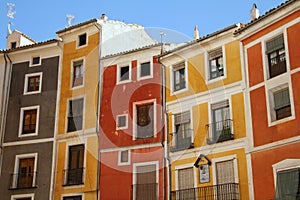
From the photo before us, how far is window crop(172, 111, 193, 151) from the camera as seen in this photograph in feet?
87.2

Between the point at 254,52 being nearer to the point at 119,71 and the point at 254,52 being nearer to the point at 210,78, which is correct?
the point at 210,78

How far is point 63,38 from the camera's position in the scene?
33656mm

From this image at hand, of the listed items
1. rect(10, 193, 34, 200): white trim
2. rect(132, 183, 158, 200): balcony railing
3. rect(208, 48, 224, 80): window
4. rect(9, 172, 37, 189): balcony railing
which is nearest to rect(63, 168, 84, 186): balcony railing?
rect(9, 172, 37, 189): balcony railing

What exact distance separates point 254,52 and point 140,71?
26.8ft

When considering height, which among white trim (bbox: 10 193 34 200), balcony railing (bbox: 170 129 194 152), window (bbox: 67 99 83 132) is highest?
window (bbox: 67 99 83 132)

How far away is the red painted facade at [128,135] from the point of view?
2773 centimetres

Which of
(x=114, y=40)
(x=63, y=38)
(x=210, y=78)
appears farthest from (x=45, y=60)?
(x=210, y=78)

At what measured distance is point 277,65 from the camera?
23.1 metres

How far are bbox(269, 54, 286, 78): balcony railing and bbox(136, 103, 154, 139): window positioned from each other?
26.8 ft

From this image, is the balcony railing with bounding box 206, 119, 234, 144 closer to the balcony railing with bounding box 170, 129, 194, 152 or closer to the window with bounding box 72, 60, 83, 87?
the balcony railing with bounding box 170, 129, 194, 152

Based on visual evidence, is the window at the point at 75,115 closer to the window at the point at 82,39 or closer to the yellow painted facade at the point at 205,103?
the window at the point at 82,39

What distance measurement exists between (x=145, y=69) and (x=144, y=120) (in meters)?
3.27

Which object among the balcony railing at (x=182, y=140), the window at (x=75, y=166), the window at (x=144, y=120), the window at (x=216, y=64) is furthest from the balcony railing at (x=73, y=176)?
the window at (x=216, y=64)

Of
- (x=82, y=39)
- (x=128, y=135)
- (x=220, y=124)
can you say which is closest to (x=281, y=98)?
(x=220, y=124)
